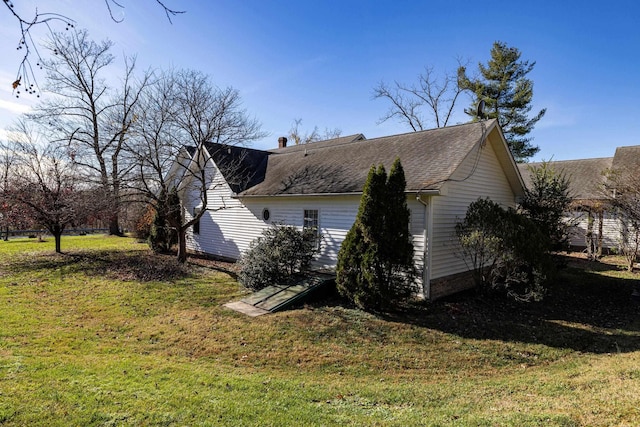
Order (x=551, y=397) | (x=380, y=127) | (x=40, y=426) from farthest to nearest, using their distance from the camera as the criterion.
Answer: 1. (x=380, y=127)
2. (x=551, y=397)
3. (x=40, y=426)

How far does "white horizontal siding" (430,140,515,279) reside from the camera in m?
9.52

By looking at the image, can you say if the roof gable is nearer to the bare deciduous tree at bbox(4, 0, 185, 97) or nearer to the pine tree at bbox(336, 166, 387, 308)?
the pine tree at bbox(336, 166, 387, 308)

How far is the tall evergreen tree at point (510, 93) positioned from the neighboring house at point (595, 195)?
450cm

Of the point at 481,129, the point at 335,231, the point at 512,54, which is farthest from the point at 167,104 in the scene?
the point at 512,54

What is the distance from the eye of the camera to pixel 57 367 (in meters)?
5.07

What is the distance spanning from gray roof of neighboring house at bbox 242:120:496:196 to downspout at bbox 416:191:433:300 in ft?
2.02

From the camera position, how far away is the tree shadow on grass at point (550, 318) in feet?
23.9

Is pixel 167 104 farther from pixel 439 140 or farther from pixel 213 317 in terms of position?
pixel 439 140

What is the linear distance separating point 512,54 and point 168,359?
103 feet

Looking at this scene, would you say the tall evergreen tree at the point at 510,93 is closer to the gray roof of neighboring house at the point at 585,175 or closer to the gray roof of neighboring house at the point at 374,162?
the gray roof of neighboring house at the point at 585,175

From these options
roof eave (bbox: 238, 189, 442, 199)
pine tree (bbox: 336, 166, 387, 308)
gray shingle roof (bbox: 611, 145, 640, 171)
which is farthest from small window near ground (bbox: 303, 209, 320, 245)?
gray shingle roof (bbox: 611, 145, 640, 171)

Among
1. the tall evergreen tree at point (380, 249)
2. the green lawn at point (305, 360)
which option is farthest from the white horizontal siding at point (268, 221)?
the green lawn at point (305, 360)

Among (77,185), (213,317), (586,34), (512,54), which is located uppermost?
(512,54)

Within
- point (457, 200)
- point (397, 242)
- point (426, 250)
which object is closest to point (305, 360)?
point (397, 242)
